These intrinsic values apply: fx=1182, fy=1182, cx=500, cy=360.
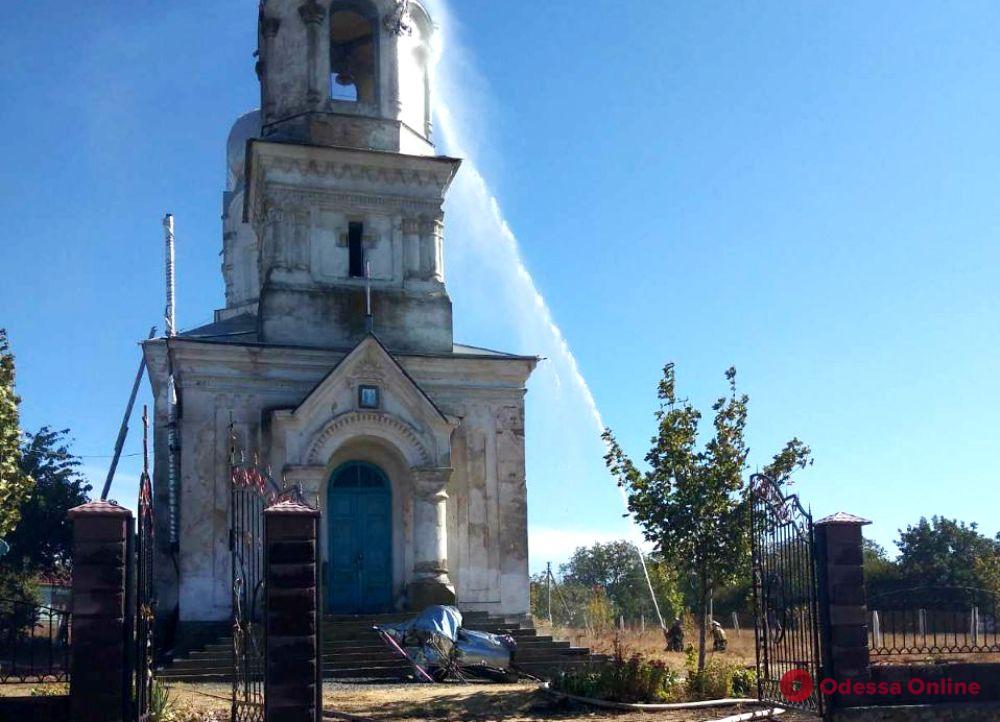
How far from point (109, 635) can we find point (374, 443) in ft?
35.6

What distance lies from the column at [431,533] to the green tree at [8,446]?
6963mm

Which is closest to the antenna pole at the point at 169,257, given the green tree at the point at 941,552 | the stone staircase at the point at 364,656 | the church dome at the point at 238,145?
the church dome at the point at 238,145

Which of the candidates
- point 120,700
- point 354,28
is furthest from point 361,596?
point 354,28

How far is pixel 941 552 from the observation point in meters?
51.6

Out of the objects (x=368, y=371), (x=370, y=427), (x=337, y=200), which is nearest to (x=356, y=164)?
(x=337, y=200)

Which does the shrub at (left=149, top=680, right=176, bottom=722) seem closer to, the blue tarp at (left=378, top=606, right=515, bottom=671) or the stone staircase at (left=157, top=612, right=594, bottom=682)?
the stone staircase at (left=157, top=612, right=594, bottom=682)

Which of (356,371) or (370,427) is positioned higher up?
(356,371)

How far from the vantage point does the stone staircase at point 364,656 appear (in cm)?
1822

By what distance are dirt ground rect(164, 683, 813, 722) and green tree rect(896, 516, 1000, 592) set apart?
26.8 m

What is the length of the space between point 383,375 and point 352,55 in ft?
25.9

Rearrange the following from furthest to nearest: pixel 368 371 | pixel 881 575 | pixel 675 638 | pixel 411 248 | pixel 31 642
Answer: pixel 881 575, pixel 675 638, pixel 411 248, pixel 368 371, pixel 31 642

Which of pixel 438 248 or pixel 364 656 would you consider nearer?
pixel 364 656

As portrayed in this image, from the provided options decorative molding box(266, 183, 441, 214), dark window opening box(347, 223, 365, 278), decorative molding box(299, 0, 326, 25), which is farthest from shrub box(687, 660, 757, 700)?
decorative molding box(299, 0, 326, 25)

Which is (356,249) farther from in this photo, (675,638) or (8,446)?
(675,638)
